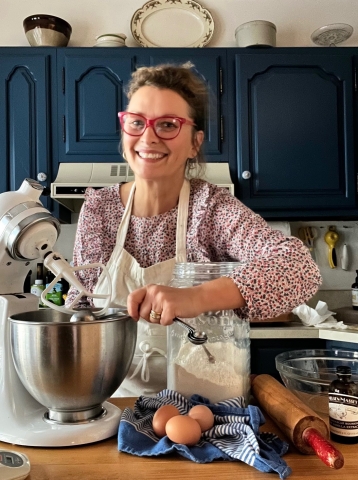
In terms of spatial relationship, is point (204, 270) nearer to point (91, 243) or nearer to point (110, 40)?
point (91, 243)

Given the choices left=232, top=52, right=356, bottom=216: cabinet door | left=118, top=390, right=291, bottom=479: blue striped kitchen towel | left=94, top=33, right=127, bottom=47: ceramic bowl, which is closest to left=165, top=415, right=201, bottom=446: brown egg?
left=118, top=390, right=291, bottom=479: blue striped kitchen towel

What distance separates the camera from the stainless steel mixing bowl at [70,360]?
67cm

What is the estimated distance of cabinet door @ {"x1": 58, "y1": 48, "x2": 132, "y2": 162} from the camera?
234cm

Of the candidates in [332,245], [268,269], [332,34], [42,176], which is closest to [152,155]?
[268,269]

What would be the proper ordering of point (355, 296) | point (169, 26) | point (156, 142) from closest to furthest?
point (156, 142) → point (355, 296) → point (169, 26)

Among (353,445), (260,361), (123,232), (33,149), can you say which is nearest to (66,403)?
(353,445)

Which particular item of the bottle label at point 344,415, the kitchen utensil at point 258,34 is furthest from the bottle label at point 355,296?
the bottle label at point 344,415

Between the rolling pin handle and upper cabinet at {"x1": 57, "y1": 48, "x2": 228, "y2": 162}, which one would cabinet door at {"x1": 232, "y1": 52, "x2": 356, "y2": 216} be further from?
the rolling pin handle

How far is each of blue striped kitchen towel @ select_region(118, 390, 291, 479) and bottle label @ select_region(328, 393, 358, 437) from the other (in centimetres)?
9

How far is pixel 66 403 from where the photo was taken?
708 millimetres

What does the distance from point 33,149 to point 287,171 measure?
1.20 metres

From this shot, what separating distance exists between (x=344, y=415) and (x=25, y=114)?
2.10 m

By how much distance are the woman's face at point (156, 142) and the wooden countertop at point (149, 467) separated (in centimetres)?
62

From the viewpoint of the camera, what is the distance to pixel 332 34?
248cm
